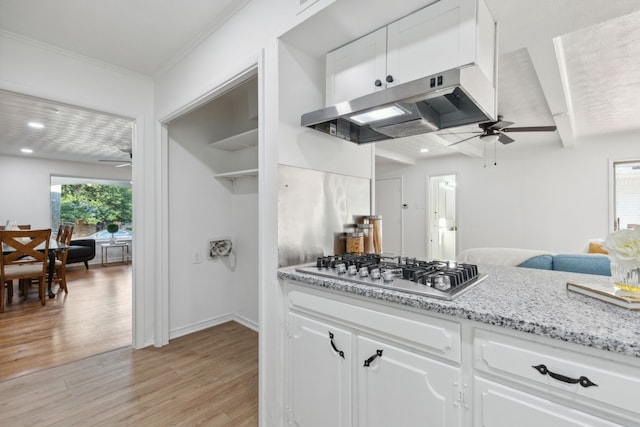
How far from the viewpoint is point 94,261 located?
24.8 ft

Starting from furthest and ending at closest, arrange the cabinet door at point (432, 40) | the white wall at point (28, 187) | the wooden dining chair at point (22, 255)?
the white wall at point (28, 187) → the wooden dining chair at point (22, 255) → the cabinet door at point (432, 40)

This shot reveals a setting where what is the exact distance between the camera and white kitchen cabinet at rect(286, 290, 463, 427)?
3.43 ft

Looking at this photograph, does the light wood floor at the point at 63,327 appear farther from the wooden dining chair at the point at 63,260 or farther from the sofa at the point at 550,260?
the sofa at the point at 550,260

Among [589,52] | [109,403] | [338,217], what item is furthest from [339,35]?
[109,403]

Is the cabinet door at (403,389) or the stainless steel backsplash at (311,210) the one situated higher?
the stainless steel backsplash at (311,210)

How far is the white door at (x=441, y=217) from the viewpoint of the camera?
6652 mm

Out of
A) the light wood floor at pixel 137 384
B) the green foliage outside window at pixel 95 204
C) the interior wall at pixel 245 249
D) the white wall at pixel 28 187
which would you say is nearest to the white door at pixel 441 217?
the interior wall at pixel 245 249

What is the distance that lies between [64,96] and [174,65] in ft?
2.86

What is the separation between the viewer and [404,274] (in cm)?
132

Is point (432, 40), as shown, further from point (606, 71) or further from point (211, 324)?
point (211, 324)

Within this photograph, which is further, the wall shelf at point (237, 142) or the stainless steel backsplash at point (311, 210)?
the wall shelf at point (237, 142)

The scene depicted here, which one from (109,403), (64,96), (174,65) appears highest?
→ (174,65)

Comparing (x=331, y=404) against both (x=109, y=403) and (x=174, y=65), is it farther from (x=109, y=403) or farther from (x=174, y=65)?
(x=174, y=65)

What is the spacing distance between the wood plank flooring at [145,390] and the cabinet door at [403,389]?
925 millimetres
